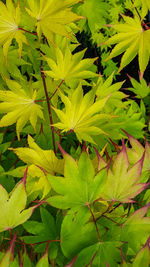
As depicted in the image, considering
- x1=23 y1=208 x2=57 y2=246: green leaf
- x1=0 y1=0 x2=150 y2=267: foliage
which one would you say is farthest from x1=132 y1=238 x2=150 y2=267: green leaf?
x1=23 y1=208 x2=57 y2=246: green leaf

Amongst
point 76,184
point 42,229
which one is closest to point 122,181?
point 76,184

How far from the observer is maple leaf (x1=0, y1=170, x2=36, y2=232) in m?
0.56

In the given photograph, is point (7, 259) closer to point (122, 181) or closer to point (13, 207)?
point (13, 207)

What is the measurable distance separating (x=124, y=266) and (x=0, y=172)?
482 mm

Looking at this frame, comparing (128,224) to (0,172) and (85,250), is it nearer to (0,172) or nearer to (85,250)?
(85,250)

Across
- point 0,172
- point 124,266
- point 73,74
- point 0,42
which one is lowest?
point 124,266

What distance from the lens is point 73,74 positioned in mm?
853

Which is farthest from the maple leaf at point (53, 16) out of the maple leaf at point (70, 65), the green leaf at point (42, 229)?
the green leaf at point (42, 229)

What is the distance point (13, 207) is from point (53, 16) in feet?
1.41

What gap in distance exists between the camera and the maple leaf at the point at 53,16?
721mm

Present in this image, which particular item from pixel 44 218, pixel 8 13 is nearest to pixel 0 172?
pixel 44 218

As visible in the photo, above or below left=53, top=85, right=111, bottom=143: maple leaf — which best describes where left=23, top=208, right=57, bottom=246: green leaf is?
below

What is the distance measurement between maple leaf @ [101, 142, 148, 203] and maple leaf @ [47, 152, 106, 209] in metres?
0.03

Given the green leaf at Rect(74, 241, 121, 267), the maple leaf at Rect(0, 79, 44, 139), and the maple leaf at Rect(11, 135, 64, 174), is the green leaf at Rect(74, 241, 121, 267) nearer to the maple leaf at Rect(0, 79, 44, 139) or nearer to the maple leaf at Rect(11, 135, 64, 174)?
the maple leaf at Rect(11, 135, 64, 174)
